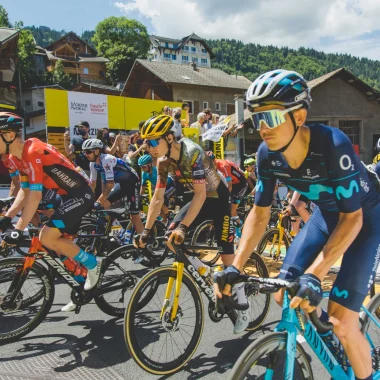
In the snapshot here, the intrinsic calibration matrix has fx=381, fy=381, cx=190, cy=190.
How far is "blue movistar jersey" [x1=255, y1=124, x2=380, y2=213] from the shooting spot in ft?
7.06

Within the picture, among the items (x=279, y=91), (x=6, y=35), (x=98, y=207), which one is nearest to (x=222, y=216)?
(x=279, y=91)

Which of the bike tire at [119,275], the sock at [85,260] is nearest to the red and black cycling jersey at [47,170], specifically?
the sock at [85,260]

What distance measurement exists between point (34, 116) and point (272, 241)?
42047mm

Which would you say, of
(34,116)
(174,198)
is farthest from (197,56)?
(174,198)

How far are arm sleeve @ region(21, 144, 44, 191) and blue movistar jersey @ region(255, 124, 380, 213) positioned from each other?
246 cm

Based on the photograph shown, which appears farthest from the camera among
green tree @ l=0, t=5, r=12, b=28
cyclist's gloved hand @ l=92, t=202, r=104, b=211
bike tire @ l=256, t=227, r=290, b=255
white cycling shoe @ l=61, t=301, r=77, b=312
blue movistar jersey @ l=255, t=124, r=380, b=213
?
green tree @ l=0, t=5, r=12, b=28

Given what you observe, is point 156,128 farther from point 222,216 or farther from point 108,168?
point 108,168

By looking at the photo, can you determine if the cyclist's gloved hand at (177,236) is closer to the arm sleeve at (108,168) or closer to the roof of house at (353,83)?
the arm sleeve at (108,168)

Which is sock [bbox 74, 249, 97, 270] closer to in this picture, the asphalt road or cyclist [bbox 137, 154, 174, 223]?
the asphalt road

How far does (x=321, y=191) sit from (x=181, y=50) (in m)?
130

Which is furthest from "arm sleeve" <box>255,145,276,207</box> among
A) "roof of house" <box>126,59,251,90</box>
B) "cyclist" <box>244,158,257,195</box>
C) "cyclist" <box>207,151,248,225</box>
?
"roof of house" <box>126,59,251,90</box>

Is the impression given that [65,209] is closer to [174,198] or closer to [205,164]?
[205,164]

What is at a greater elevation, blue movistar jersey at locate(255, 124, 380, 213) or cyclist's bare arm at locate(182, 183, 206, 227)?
blue movistar jersey at locate(255, 124, 380, 213)

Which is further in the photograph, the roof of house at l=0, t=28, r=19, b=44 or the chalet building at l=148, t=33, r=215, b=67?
the chalet building at l=148, t=33, r=215, b=67
